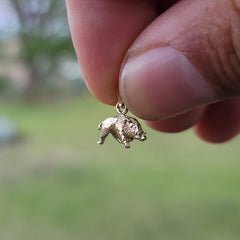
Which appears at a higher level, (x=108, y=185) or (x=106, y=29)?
(x=106, y=29)

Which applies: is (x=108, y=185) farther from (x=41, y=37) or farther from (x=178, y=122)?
(x=41, y=37)

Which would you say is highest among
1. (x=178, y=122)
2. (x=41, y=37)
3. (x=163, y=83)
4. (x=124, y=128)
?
(x=163, y=83)

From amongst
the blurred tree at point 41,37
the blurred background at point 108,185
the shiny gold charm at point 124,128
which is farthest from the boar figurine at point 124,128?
the blurred tree at point 41,37

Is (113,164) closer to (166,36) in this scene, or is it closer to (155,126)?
(155,126)

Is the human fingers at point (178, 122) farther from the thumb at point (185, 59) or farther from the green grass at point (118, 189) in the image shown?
the green grass at point (118, 189)

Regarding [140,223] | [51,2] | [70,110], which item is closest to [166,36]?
[140,223]

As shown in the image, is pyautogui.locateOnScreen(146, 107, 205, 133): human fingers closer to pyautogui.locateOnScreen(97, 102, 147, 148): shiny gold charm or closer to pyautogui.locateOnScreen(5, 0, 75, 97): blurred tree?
pyautogui.locateOnScreen(97, 102, 147, 148): shiny gold charm

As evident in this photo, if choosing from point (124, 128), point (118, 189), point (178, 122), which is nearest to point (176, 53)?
point (124, 128)

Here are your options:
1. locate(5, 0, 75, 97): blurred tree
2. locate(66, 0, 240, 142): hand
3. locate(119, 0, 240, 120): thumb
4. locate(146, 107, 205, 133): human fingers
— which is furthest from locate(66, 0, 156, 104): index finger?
locate(5, 0, 75, 97): blurred tree
